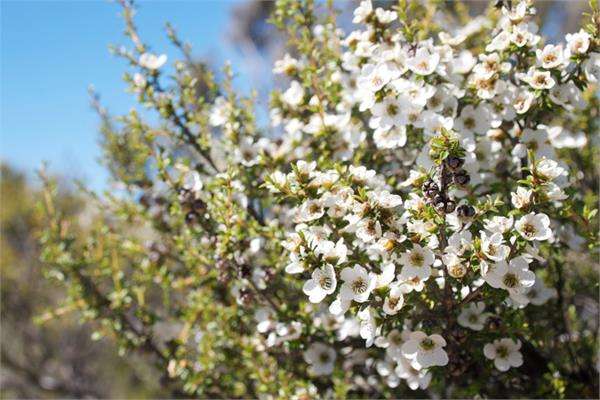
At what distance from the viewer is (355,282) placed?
1.66 metres

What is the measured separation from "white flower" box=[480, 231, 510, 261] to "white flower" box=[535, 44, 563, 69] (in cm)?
70

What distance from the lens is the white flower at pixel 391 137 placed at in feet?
6.67

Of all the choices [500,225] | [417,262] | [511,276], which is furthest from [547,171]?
[417,262]

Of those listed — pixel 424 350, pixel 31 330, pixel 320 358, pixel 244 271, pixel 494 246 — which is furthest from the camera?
pixel 31 330

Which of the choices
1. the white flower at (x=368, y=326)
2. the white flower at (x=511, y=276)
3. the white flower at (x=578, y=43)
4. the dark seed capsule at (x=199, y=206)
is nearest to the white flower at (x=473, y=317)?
the white flower at (x=511, y=276)

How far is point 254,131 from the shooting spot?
262cm

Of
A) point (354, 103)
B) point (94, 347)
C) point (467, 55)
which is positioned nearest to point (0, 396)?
A: point (94, 347)

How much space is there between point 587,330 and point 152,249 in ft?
7.62

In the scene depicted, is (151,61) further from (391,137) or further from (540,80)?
(540,80)

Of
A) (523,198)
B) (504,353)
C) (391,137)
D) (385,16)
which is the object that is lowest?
(504,353)

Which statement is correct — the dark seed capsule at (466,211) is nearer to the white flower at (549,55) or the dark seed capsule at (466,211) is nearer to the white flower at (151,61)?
the white flower at (549,55)

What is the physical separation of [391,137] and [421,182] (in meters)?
0.43

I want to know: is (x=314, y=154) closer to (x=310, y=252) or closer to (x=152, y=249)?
(x=310, y=252)

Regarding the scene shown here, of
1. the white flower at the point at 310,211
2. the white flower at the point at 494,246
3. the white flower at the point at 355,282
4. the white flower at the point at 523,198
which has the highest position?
the white flower at the point at 310,211
